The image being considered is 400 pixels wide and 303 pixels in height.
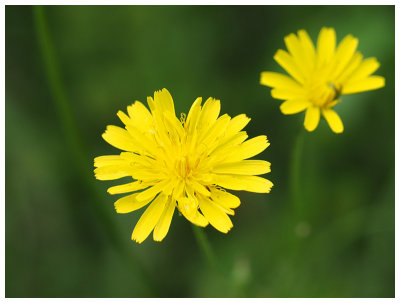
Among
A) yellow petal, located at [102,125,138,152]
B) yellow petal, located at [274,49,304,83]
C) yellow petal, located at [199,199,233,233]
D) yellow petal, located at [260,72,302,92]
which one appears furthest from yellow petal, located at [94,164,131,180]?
yellow petal, located at [274,49,304,83]

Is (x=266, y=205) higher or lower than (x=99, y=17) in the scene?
lower

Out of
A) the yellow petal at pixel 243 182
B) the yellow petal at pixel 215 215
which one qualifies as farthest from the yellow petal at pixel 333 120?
the yellow petal at pixel 215 215

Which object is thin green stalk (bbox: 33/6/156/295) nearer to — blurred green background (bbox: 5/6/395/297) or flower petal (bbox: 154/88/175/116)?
blurred green background (bbox: 5/6/395/297)

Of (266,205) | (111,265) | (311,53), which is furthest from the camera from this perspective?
(266,205)

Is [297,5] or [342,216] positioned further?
[297,5]

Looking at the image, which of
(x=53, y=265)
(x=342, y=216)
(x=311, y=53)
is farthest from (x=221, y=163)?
(x=53, y=265)

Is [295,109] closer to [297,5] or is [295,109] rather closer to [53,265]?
[297,5]

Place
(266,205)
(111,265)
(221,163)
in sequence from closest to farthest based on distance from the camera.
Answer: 1. (221,163)
2. (111,265)
3. (266,205)
